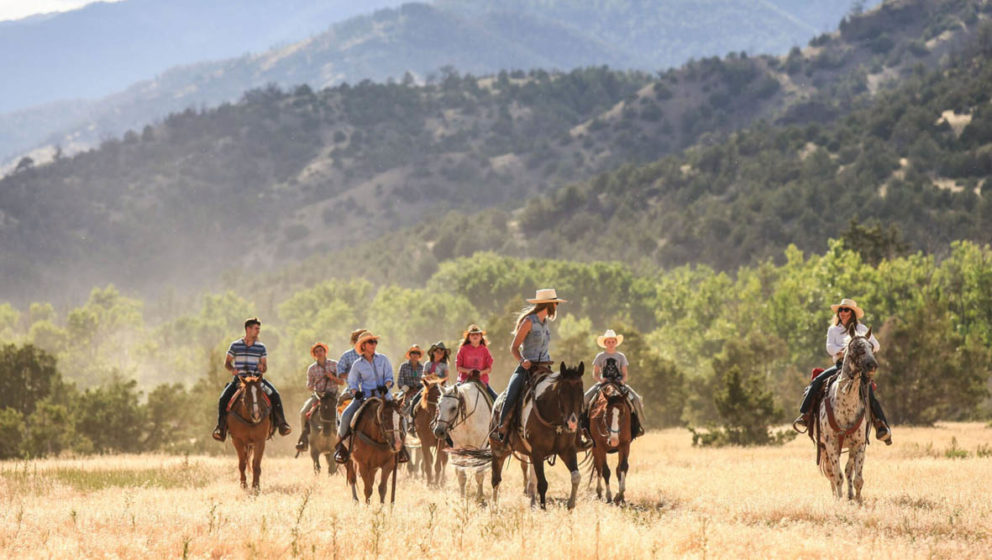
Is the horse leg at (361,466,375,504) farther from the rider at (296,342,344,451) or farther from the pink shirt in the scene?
the rider at (296,342,344,451)

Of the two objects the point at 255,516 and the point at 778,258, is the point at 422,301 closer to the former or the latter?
the point at 778,258

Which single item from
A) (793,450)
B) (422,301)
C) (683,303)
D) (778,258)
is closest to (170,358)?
(422,301)

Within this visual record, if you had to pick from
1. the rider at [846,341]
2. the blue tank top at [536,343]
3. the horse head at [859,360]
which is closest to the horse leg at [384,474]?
the blue tank top at [536,343]

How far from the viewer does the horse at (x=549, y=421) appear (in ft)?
49.3

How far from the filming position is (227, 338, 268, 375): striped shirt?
18.3m

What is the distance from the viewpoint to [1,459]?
30.5 metres

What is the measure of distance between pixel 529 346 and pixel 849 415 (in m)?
5.26

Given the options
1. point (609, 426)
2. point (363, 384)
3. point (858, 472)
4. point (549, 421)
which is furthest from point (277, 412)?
point (858, 472)

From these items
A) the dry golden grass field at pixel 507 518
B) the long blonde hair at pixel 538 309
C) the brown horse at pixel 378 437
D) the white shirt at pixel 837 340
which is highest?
the long blonde hair at pixel 538 309

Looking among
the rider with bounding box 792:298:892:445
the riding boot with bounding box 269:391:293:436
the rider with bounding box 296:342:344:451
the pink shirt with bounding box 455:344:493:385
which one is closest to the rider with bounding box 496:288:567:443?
the pink shirt with bounding box 455:344:493:385

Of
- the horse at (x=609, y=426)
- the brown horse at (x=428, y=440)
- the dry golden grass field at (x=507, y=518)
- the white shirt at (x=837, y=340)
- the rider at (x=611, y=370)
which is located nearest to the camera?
the dry golden grass field at (x=507, y=518)

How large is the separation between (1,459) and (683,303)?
6249 cm

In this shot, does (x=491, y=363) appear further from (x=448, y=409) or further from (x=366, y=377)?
(x=366, y=377)

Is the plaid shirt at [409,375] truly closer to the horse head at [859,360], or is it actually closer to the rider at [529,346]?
the rider at [529,346]
